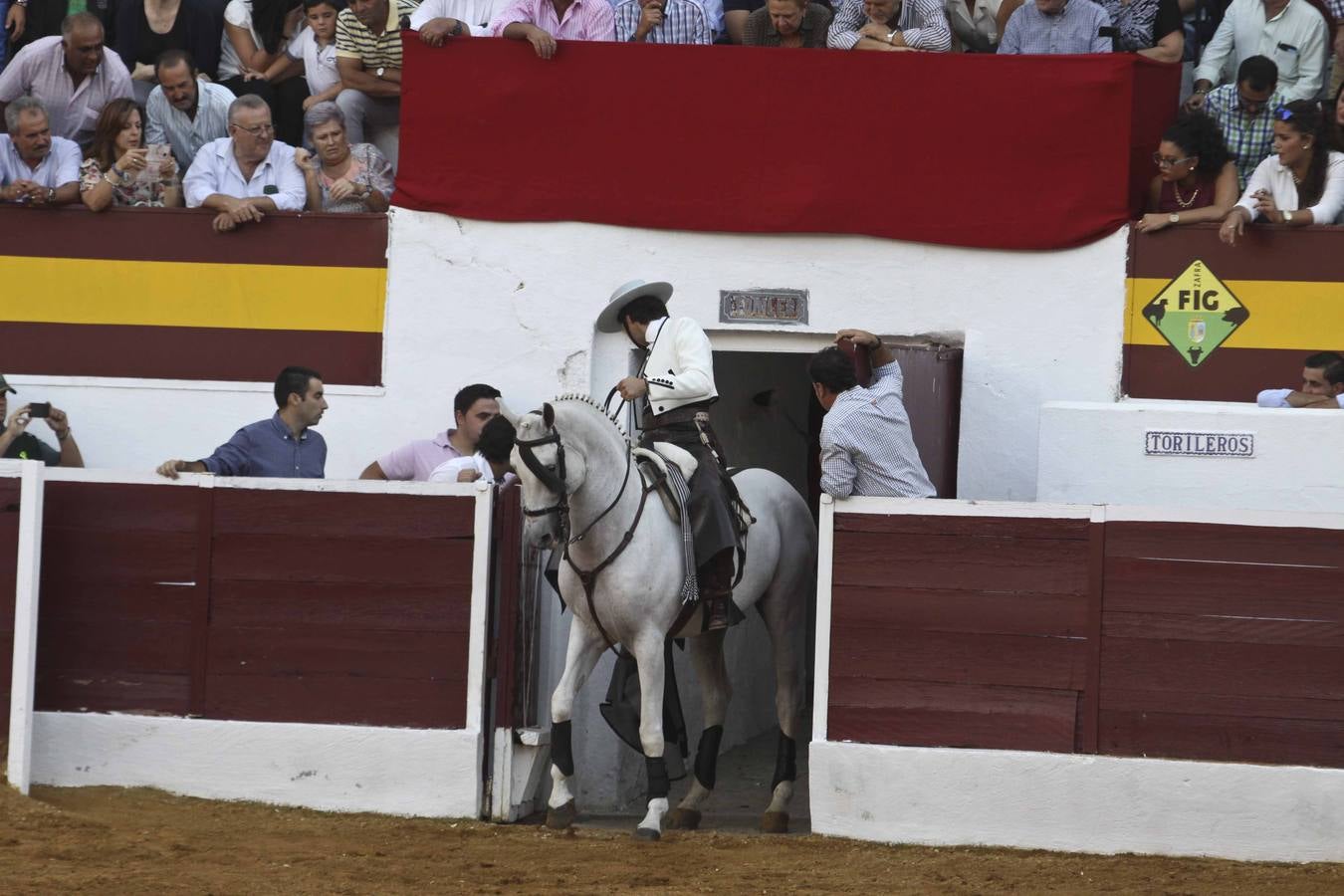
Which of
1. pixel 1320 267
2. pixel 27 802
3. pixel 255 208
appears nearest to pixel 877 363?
pixel 1320 267

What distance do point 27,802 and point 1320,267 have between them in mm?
5627

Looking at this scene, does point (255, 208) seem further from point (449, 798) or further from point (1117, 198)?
point (1117, 198)

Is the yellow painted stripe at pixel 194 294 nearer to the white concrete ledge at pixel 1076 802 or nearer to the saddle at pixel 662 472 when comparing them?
the saddle at pixel 662 472

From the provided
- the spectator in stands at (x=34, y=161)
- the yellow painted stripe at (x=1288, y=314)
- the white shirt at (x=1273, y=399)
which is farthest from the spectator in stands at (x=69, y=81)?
the white shirt at (x=1273, y=399)

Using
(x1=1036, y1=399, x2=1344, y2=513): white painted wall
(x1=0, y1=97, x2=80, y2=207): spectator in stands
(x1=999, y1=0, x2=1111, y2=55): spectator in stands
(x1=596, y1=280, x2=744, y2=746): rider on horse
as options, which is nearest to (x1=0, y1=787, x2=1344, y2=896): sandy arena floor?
(x1=596, y1=280, x2=744, y2=746): rider on horse

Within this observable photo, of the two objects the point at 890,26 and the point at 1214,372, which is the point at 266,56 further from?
the point at 1214,372

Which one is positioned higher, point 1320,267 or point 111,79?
point 111,79

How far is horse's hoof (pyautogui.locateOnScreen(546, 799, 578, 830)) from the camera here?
24.2ft

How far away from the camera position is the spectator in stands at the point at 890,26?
893 centimetres

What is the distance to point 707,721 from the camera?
7.99 metres

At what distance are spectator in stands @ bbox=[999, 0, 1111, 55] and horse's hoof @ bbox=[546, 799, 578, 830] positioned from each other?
415 cm

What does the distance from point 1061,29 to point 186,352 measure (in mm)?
4309

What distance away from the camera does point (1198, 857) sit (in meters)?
7.04

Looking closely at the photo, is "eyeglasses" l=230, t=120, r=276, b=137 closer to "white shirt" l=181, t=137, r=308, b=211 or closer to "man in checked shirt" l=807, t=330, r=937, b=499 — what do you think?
"white shirt" l=181, t=137, r=308, b=211
